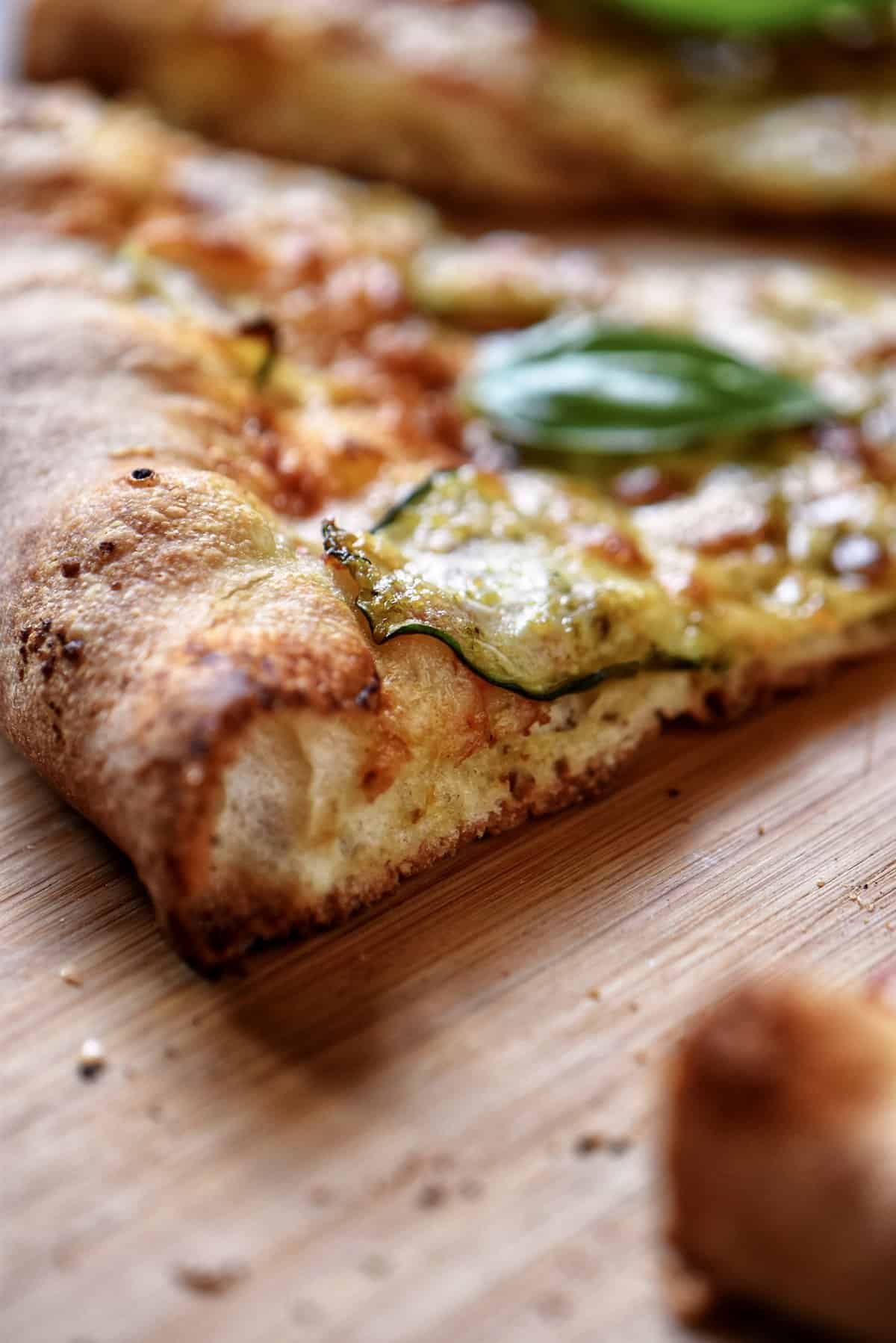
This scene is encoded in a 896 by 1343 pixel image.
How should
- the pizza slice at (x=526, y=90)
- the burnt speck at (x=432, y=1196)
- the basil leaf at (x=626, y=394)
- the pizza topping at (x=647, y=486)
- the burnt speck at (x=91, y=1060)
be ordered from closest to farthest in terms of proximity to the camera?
the burnt speck at (x=432, y=1196) → the burnt speck at (x=91, y=1060) → the pizza topping at (x=647, y=486) → the basil leaf at (x=626, y=394) → the pizza slice at (x=526, y=90)

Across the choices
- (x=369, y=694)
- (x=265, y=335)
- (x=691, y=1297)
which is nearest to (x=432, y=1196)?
(x=691, y=1297)

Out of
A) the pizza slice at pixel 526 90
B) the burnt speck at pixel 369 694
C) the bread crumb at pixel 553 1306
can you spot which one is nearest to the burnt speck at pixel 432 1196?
the bread crumb at pixel 553 1306

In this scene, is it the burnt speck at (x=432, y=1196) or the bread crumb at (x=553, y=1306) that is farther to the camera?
the burnt speck at (x=432, y=1196)

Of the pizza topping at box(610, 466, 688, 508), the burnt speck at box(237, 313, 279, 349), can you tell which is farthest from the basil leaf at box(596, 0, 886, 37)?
the burnt speck at box(237, 313, 279, 349)

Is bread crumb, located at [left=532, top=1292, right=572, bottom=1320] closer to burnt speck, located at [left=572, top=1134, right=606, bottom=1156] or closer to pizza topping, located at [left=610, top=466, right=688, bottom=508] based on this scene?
burnt speck, located at [left=572, top=1134, right=606, bottom=1156]

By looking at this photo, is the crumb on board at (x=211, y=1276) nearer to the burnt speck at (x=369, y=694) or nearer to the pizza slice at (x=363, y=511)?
the pizza slice at (x=363, y=511)

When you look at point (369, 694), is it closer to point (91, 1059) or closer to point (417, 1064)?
point (417, 1064)
